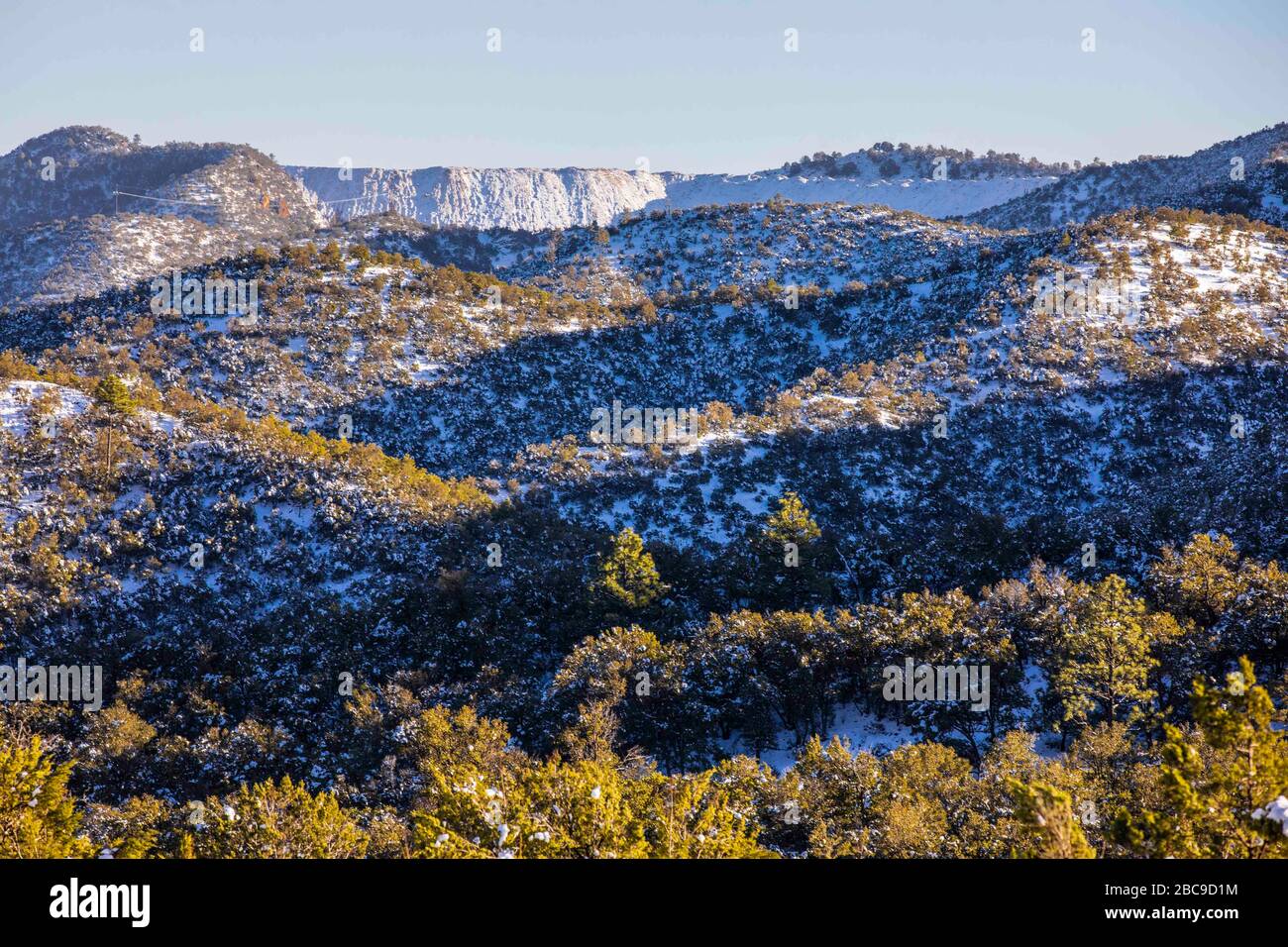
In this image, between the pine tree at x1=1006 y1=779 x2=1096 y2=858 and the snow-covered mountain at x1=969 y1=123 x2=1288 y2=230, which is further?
the snow-covered mountain at x1=969 y1=123 x2=1288 y2=230

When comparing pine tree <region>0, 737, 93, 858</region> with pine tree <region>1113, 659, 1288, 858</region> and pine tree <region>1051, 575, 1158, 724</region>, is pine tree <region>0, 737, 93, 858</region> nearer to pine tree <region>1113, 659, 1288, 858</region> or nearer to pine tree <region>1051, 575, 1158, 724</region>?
pine tree <region>1113, 659, 1288, 858</region>

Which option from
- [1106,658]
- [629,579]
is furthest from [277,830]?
[1106,658]

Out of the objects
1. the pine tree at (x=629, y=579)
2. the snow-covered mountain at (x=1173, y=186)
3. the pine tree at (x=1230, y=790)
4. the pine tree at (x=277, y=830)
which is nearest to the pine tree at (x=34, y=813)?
the pine tree at (x=277, y=830)

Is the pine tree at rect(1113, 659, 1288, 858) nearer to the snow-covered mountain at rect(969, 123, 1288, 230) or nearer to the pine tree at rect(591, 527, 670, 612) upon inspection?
the pine tree at rect(591, 527, 670, 612)

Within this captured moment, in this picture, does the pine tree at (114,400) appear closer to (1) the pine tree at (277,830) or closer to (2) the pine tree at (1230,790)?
(1) the pine tree at (277,830)

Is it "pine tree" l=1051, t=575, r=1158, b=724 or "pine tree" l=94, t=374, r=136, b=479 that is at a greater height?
"pine tree" l=94, t=374, r=136, b=479

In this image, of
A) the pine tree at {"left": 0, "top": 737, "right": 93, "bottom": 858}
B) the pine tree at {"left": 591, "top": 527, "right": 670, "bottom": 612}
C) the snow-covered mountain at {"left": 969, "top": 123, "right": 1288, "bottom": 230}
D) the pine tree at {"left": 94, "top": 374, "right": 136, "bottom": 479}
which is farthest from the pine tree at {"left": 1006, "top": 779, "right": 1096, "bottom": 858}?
the snow-covered mountain at {"left": 969, "top": 123, "right": 1288, "bottom": 230}

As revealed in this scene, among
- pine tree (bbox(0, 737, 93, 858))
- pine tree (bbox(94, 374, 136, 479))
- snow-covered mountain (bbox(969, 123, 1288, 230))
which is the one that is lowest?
pine tree (bbox(0, 737, 93, 858))

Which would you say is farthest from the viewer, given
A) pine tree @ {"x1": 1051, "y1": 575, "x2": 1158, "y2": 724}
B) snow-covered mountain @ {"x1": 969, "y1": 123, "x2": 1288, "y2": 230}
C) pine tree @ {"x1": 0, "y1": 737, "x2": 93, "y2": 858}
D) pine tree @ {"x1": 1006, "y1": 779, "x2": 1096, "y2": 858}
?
snow-covered mountain @ {"x1": 969, "y1": 123, "x2": 1288, "y2": 230}

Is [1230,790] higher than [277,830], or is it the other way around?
[1230,790]

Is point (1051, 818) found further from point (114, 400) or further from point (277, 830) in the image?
point (114, 400)

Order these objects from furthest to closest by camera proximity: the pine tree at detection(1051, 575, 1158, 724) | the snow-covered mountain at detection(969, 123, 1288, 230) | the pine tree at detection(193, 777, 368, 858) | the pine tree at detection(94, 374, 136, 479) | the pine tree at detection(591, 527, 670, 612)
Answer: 1. the snow-covered mountain at detection(969, 123, 1288, 230)
2. the pine tree at detection(94, 374, 136, 479)
3. the pine tree at detection(591, 527, 670, 612)
4. the pine tree at detection(1051, 575, 1158, 724)
5. the pine tree at detection(193, 777, 368, 858)
